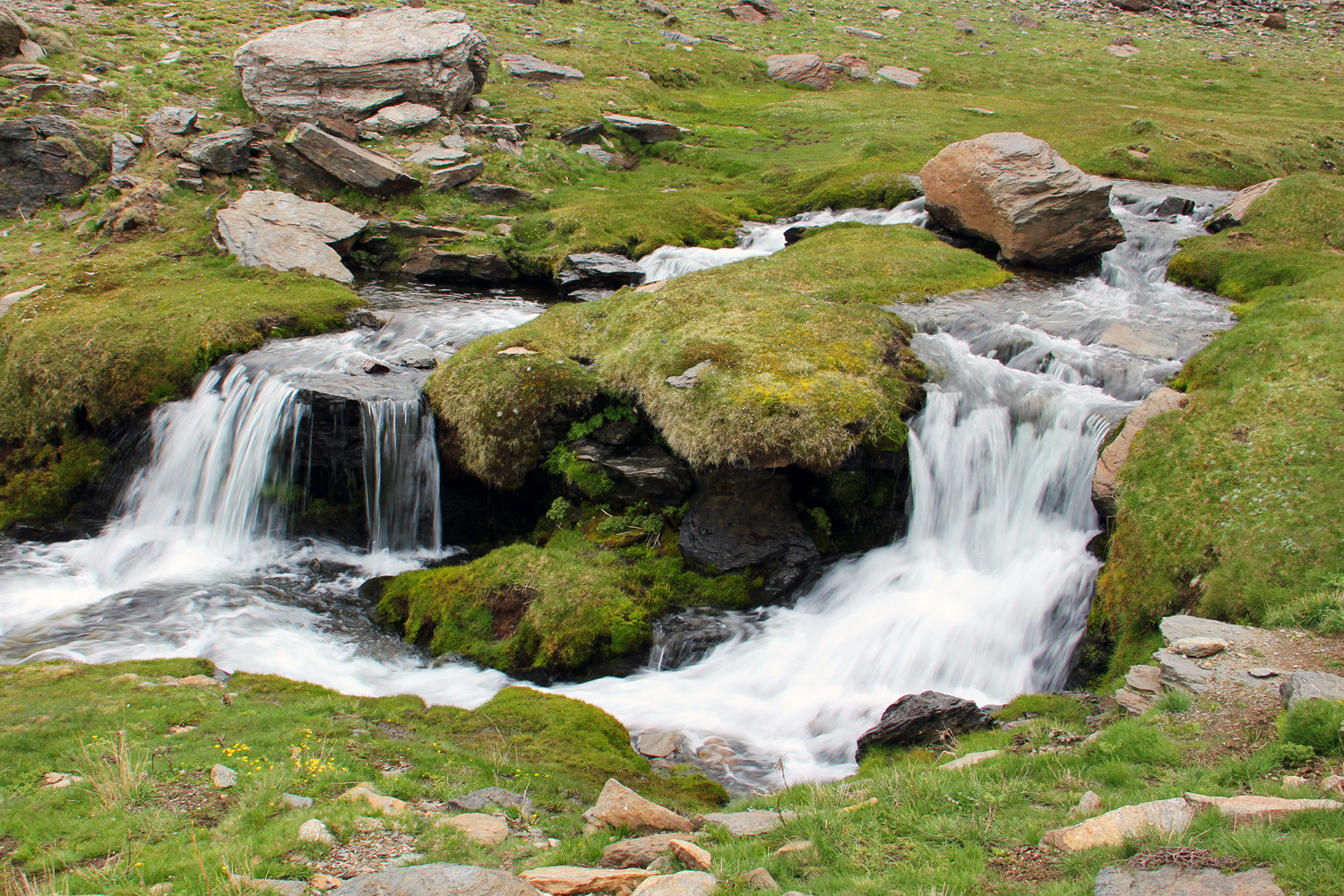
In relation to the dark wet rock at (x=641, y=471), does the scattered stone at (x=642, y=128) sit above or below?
above

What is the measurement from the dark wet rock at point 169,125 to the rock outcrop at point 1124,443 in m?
32.3

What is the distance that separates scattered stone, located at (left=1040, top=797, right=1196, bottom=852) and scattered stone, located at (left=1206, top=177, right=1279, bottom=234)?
81.9 ft

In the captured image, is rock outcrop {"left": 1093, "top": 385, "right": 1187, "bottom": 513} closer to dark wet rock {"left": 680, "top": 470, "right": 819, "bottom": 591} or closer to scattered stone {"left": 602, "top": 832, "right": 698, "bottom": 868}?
dark wet rock {"left": 680, "top": 470, "right": 819, "bottom": 591}

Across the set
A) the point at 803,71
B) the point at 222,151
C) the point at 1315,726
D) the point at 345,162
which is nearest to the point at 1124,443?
the point at 1315,726

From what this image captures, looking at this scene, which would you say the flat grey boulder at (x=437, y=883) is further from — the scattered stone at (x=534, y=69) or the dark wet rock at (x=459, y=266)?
the scattered stone at (x=534, y=69)

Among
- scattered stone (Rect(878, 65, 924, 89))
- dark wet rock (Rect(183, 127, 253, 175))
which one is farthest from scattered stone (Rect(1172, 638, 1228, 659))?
scattered stone (Rect(878, 65, 924, 89))

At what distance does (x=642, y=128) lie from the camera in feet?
127

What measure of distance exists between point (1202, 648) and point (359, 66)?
35.8 meters

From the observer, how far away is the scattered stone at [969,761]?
26.5 feet

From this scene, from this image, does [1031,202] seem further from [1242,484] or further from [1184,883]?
[1184,883]

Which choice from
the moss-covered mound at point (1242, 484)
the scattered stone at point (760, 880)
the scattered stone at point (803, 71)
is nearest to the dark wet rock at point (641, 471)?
the moss-covered mound at point (1242, 484)

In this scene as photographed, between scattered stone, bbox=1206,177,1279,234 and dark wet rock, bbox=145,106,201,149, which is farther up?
dark wet rock, bbox=145,106,201,149

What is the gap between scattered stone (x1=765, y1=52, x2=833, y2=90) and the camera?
52809 mm

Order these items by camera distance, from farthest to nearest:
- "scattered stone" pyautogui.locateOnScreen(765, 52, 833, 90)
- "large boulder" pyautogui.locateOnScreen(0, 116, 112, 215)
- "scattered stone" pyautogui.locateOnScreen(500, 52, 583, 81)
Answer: "scattered stone" pyautogui.locateOnScreen(765, 52, 833, 90), "scattered stone" pyautogui.locateOnScreen(500, 52, 583, 81), "large boulder" pyautogui.locateOnScreen(0, 116, 112, 215)
